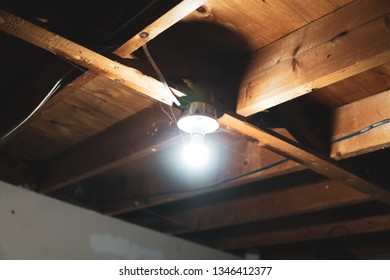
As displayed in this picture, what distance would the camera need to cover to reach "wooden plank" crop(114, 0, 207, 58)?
3.45 feet

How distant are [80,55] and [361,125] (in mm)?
1123

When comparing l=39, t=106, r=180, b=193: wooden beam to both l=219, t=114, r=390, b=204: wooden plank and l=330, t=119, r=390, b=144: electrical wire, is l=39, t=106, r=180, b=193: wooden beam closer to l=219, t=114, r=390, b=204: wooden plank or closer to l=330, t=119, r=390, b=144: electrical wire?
l=219, t=114, r=390, b=204: wooden plank

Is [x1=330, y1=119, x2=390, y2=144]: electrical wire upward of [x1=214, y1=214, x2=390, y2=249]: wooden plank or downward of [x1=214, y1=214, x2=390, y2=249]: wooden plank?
upward

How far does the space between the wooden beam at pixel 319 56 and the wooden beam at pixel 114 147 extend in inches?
14.1

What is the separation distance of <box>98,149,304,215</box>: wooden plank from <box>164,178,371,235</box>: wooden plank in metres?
0.34

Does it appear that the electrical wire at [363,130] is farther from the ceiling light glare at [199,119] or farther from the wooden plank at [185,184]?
the ceiling light glare at [199,119]

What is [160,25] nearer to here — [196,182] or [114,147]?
[114,147]

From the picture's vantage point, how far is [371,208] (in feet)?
8.37

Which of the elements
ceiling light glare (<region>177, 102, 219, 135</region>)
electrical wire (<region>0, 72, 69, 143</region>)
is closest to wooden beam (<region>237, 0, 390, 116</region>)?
ceiling light glare (<region>177, 102, 219, 135</region>)

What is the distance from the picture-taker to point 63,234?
2568 mm

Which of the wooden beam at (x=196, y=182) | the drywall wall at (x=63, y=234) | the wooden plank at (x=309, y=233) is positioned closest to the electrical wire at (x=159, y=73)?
the wooden beam at (x=196, y=182)

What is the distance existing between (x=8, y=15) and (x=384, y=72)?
1.27 metres
